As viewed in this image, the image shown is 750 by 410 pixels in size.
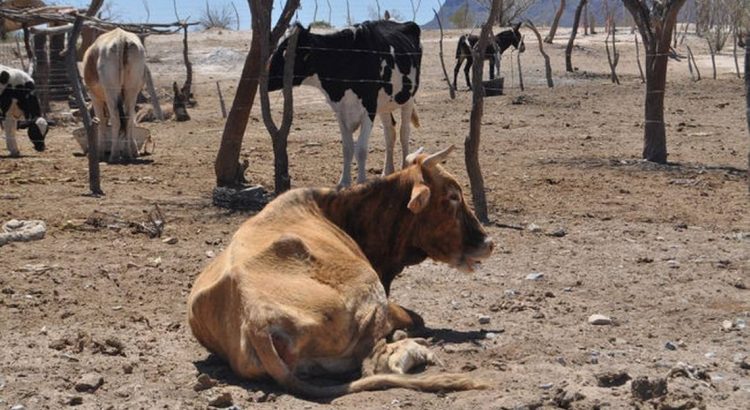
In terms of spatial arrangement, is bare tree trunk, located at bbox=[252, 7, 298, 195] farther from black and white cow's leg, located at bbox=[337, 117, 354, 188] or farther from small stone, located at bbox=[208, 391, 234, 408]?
small stone, located at bbox=[208, 391, 234, 408]

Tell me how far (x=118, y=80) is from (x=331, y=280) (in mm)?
11332

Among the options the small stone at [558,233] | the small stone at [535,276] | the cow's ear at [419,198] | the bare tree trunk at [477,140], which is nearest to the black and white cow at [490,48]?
the bare tree trunk at [477,140]

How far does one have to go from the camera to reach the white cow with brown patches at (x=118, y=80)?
1717cm

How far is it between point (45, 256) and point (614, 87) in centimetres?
1996

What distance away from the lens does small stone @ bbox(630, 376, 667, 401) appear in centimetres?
579

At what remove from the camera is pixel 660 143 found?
1596 centimetres

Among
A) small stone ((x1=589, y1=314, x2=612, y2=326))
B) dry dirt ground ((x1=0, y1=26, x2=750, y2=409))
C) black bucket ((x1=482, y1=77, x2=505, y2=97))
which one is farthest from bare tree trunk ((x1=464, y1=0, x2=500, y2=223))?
black bucket ((x1=482, y1=77, x2=505, y2=97))

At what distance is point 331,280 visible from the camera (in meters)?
6.79

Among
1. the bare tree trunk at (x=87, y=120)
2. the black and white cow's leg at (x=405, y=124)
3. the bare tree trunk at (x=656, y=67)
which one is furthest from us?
the bare tree trunk at (x=656, y=67)

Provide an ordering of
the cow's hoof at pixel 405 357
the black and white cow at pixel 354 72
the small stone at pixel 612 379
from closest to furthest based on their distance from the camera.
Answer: the small stone at pixel 612 379, the cow's hoof at pixel 405 357, the black and white cow at pixel 354 72

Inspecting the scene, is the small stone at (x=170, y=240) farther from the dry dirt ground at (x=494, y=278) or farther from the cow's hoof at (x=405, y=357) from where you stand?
the cow's hoof at (x=405, y=357)

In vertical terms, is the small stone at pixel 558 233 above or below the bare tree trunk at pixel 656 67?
below

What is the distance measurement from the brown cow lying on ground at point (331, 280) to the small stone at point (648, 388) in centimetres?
85

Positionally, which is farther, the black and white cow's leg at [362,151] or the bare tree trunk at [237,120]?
the black and white cow's leg at [362,151]
